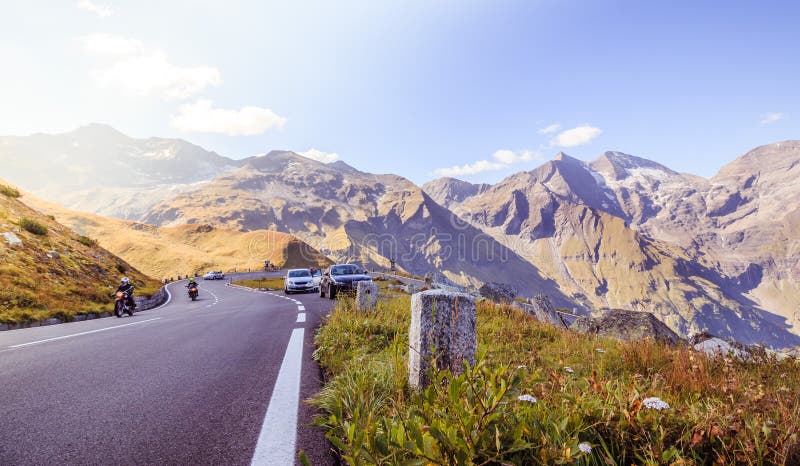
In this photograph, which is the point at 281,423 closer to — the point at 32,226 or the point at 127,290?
the point at 127,290

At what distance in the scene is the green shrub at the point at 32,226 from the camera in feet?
69.3

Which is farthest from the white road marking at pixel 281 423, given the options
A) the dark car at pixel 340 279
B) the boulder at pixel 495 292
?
the boulder at pixel 495 292

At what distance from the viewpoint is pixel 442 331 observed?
10.9ft

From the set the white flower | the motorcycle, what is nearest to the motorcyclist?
the motorcycle

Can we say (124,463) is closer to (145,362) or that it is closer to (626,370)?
(145,362)

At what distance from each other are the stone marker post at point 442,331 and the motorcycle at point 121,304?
16.5 meters

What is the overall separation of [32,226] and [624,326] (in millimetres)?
28588

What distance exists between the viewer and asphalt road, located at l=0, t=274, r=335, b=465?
8.76 feet

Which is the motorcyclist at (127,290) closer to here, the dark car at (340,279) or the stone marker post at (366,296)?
the dark car at (340,279)

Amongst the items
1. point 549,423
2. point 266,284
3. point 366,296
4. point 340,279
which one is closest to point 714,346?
point 549,423

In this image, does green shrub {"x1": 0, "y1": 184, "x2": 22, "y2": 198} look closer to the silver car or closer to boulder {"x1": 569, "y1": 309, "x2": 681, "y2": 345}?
the silver car

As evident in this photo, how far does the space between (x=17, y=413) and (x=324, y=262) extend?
8775cm

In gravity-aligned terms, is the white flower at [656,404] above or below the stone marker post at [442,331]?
below

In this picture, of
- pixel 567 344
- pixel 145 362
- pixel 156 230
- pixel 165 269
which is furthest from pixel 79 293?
pixel 156 230
